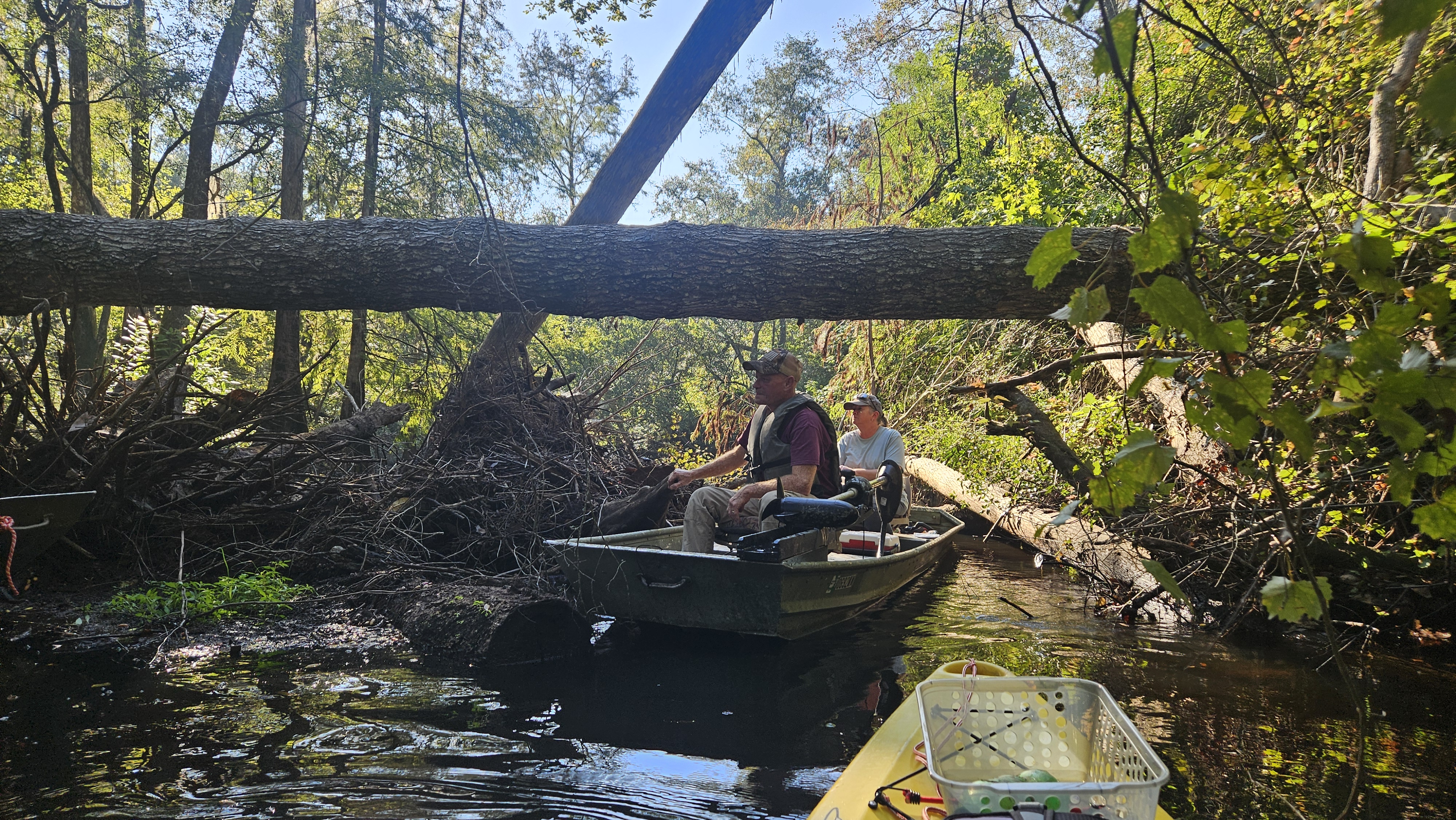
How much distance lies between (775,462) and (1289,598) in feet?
13.5

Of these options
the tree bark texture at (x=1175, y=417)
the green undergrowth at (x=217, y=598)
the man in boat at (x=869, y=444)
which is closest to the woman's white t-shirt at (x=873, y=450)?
the man in boat at (x=869, y=444)

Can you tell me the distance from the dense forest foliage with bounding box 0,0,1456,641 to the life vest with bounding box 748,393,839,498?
1191 millimetres

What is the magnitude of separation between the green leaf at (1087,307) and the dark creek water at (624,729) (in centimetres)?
107

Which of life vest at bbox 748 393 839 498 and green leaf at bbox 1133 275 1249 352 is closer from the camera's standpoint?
green leaf at bbox 1133 275 1249 352

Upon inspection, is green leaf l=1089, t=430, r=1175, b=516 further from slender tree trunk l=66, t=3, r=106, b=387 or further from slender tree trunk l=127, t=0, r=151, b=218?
slender tree trunk l=66, t=3, r=106, b=387

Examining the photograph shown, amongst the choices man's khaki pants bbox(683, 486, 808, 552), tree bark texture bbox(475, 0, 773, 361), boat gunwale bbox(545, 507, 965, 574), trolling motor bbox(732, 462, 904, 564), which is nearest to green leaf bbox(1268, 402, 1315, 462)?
trolling motor bbox(732, 462, 904, 564)

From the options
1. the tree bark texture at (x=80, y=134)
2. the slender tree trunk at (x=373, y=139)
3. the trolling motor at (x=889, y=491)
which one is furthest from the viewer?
the tree bark texture at (x=80, y=134)

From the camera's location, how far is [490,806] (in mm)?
2740

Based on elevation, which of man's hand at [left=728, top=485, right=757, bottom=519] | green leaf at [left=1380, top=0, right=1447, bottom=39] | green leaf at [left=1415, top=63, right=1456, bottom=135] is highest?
green leaf at [left=1380, top=0, right=1447, bottom=39]

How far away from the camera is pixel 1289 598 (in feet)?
4.37

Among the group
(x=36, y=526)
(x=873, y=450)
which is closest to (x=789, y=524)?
(x=873, y=450)

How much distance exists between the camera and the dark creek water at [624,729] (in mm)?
2803

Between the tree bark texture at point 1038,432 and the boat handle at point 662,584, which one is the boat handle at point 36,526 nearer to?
the boat handle at point 662,584

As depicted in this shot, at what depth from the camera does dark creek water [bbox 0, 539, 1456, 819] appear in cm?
280
